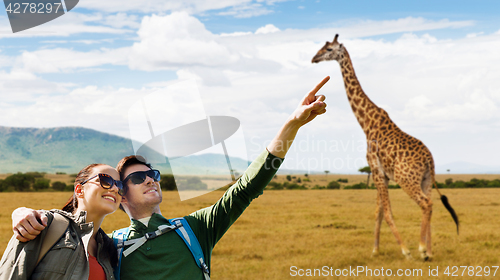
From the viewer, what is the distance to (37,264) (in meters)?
1.73

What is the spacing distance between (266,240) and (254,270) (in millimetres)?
2594

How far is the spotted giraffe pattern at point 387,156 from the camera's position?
8.27m

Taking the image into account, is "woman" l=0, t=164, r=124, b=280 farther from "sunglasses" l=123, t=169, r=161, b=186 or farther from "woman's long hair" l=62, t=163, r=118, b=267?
"sunglasses" l=123, t=169, r=161, b=186

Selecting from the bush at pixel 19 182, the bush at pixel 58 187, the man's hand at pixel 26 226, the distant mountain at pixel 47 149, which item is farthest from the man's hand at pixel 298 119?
the distant mountain at pixel 47 149

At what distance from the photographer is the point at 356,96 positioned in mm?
10078

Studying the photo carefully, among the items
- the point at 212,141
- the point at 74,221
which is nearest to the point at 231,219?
the point at 74,221

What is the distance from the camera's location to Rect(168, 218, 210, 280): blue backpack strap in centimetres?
225

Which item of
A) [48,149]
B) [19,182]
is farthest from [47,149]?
[19,182]

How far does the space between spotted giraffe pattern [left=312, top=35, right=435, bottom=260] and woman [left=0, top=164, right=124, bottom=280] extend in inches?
290

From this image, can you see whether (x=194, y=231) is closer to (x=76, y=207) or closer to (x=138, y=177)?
(x=138, y=177)

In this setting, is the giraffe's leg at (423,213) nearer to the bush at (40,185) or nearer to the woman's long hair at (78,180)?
the woman's long hair at (78,180)

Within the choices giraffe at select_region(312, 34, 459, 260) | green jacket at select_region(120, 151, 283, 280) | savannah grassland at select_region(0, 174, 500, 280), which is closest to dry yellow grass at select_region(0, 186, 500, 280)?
savannah grassland at select_region(0, 174, 500, 280)

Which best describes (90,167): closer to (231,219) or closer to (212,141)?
(231,219)

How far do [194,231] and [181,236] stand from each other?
0.13 meters
